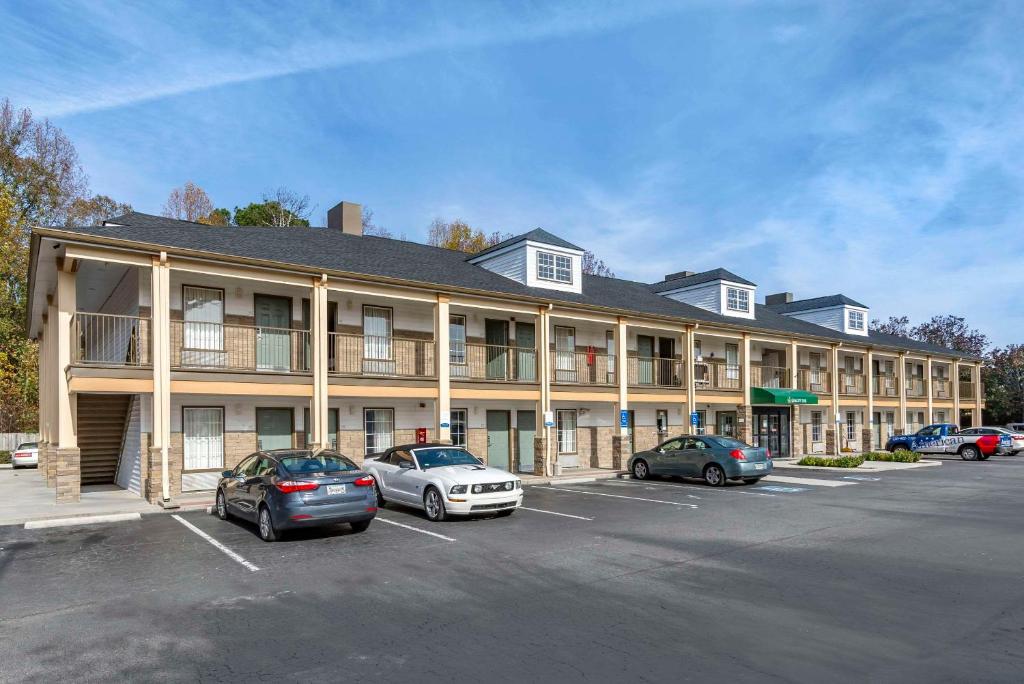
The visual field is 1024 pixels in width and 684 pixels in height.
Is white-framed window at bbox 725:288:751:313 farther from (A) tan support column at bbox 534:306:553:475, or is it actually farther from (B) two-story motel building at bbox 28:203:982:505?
(A) tan support column at bbox 534:306:553:475

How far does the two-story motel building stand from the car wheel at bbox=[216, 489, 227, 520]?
2116 mm

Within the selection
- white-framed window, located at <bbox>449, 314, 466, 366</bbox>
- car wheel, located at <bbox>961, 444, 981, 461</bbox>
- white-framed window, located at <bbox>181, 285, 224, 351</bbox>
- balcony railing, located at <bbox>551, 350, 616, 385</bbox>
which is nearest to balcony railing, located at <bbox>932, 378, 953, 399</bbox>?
car wheel, located at <bbox>961, 444, 981, 461</bbox>

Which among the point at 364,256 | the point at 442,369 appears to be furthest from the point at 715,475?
the point at 364,256

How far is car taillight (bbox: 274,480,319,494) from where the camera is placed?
10711 mm

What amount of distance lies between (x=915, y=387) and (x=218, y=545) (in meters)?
40.4

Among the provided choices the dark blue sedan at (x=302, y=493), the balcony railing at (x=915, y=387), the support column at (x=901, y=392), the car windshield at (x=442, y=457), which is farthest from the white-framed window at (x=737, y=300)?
the dark blue sedan at (x=302, y=493)

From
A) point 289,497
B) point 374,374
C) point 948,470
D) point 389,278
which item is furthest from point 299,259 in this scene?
point 948,470

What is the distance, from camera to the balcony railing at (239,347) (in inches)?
661

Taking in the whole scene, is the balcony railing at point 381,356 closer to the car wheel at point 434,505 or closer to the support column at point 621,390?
the car wheel at point 434,505

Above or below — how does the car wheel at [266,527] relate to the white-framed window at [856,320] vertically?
below

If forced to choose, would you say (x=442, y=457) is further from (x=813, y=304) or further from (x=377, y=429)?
(x=813, y=304)

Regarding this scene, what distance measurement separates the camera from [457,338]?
21969 mm

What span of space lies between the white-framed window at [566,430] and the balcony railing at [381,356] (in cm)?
607

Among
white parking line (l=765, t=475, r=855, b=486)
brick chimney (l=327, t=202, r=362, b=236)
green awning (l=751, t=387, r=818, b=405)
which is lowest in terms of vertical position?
white parking line (l=765, t=475, r=855, b=486)
